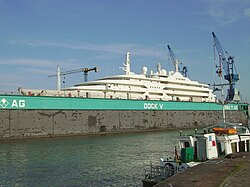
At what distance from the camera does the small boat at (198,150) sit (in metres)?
13.8

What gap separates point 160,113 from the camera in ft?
170

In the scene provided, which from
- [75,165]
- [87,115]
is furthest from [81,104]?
[75,165]

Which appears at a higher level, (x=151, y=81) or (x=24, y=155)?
(x=151, y=81)

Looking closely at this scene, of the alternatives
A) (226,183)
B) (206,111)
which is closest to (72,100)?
(206,111)

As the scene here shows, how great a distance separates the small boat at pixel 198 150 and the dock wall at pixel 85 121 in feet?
82.1

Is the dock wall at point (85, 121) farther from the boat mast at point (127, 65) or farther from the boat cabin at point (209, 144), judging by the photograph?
the boat cabin at point (209, 144)

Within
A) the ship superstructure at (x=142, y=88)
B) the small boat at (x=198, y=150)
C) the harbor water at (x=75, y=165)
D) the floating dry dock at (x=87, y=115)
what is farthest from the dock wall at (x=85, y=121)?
the small boat at (x=198, y=150)

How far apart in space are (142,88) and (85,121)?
Result: 14871 millimetres

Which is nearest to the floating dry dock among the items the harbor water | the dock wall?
the dock wall

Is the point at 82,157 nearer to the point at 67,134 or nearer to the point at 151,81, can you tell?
the point at 67,134

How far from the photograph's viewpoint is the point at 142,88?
54125 millimetres

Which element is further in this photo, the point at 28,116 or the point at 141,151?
the point at 28,116

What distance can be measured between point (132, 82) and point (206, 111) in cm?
1712

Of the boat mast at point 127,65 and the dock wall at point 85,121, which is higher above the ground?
the boat mast at point 127,65
